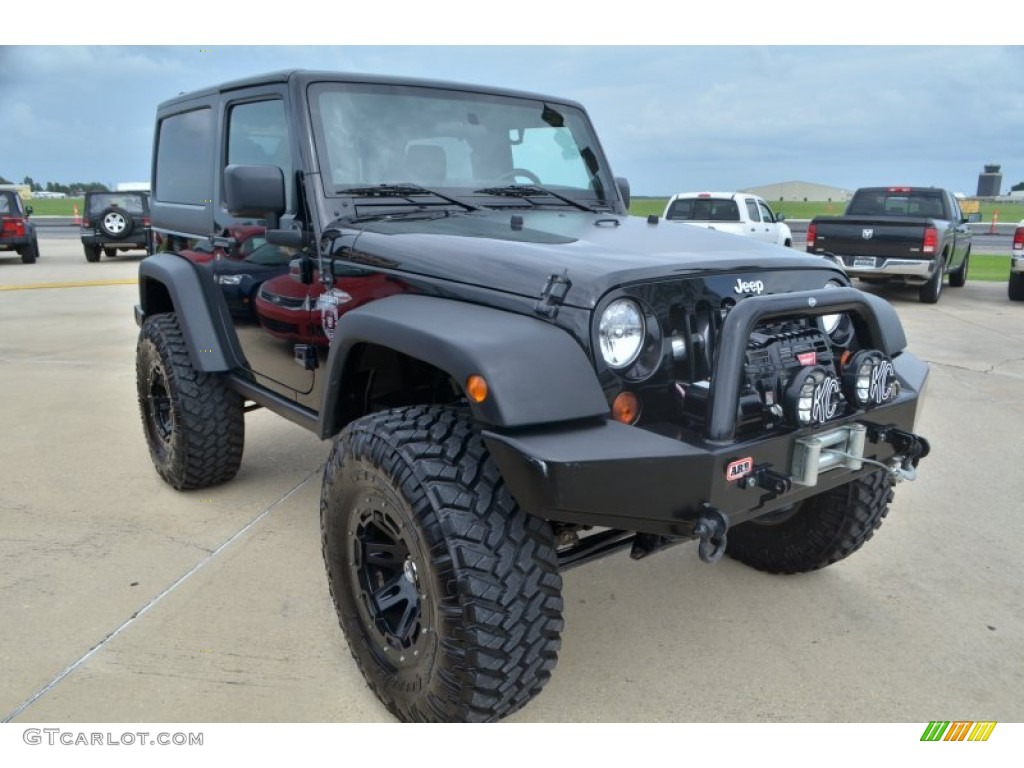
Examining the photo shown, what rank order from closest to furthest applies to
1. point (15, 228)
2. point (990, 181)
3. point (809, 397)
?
point (809, 397)
point (15, 228)
point (990, 181)

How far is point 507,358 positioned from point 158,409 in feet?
9.65

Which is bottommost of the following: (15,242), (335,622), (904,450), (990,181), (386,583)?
(335,622)

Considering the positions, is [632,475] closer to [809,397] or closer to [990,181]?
[809,397]

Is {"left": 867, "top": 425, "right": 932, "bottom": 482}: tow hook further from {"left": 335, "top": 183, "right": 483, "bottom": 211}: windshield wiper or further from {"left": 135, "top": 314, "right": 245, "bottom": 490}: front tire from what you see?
{"left": 135, "top": 314, "right": 245, "bottom": 490}: front tire

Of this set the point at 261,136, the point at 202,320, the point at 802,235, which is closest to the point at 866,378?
the point at 261,136

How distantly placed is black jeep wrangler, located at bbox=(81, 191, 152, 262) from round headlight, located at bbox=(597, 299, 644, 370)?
16.6 m

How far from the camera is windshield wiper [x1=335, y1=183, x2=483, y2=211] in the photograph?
293 centimetres

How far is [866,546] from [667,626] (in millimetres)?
1196

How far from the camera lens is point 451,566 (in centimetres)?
199

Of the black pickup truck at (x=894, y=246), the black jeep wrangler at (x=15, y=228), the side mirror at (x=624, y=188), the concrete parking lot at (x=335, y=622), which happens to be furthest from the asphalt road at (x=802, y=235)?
the concrete parking lot at (x=335, y=622)

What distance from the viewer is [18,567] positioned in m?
3.21

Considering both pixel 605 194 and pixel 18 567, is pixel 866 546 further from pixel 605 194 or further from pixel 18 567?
pixel 18 567

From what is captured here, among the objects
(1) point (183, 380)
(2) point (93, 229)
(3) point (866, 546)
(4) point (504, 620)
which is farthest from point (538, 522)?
(2) point (93, 229)

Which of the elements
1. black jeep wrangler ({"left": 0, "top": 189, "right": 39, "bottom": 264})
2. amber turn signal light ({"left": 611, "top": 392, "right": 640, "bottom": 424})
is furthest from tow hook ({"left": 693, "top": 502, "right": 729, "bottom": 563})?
black jeep wrangler ({"left": 0, "top": 189, "right": 39, "bottom": 264})
